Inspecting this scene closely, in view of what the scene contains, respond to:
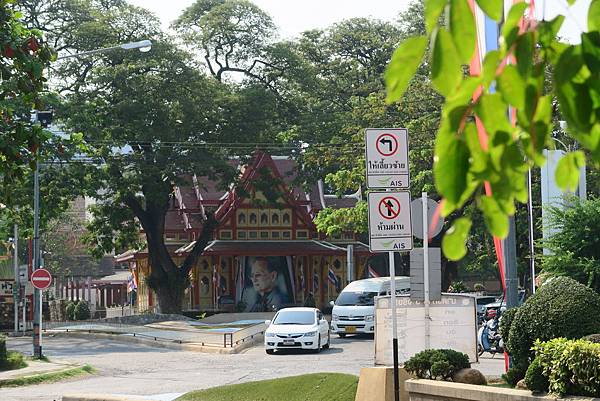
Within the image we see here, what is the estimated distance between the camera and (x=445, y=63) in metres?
2.85

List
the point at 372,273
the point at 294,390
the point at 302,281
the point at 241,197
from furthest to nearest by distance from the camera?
the point at 372,273
the point at 302,281
the point at 241,197
the point at 294,390

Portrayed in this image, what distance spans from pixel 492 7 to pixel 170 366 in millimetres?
26260

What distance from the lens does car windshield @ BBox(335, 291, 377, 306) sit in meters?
37.1

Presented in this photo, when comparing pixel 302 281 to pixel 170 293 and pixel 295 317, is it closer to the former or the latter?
pixel 170 293

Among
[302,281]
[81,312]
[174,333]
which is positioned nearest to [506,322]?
[174,333]

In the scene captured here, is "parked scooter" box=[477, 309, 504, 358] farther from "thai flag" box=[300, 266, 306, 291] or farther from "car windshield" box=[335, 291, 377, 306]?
"thai flag" box=[300, 266, 306, 291]

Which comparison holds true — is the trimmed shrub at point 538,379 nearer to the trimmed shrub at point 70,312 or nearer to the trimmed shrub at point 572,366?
the trimmed shrub at point 572,366

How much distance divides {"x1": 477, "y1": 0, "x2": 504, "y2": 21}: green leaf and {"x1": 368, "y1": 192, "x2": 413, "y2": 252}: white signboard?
9590 millimetres

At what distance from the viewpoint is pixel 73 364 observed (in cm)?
2927

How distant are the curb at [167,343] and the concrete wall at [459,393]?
64.9ft

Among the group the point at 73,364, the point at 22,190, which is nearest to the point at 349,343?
the point at 73,364

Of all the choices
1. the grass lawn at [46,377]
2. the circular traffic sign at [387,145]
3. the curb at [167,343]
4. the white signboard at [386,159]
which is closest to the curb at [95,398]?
the white signboard at [386,159]

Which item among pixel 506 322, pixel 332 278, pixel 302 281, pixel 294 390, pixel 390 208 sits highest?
pixel 390 208

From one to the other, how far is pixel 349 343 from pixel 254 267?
2005 cm
